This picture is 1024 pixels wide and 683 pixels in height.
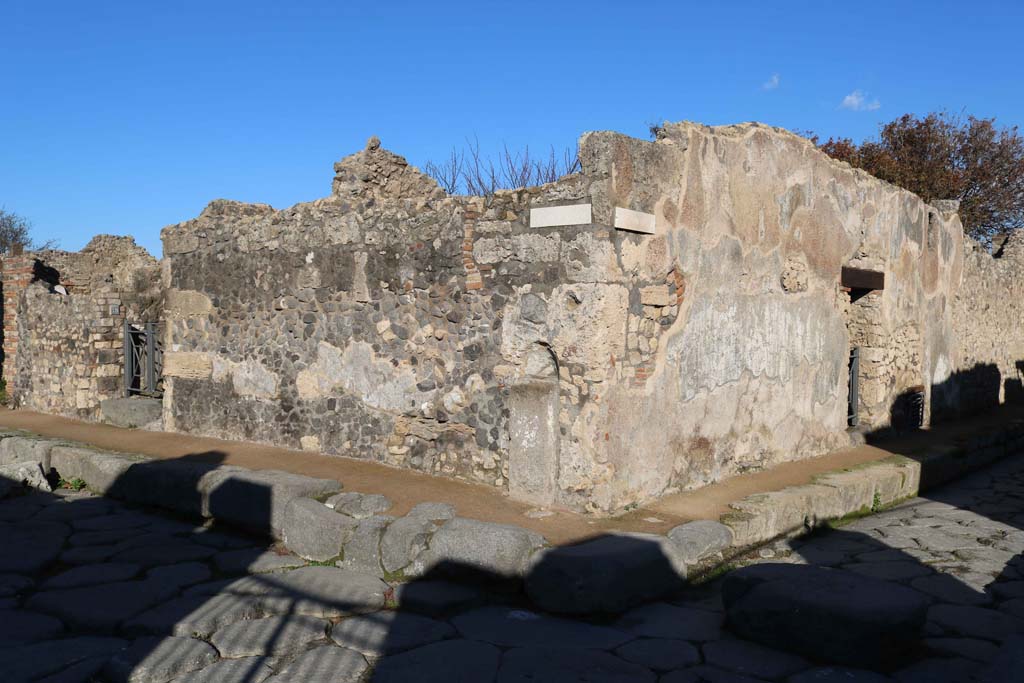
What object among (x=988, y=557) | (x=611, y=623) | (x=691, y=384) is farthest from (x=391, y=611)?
(x=988, y=557)

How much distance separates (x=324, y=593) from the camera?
399cm

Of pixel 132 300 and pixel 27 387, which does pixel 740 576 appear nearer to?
pixel 132 300

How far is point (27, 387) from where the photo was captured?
32.6 ft

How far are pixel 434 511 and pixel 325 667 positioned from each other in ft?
4.86

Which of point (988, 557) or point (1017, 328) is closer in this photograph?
point (988, 557)

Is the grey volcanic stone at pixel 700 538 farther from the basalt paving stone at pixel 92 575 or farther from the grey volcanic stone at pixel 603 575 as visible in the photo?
the basalt paving stone at pixel 92 575

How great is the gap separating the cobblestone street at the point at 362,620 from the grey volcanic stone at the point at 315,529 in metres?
Result: 0.13

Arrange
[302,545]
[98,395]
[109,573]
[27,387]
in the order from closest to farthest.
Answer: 1. [109,573]
2. [302,545]
3. [98,395]
4. [27,387]

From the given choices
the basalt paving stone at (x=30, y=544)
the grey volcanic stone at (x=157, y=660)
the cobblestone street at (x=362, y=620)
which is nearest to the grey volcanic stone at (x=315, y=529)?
the cobblestone street at (x=362, y=620)

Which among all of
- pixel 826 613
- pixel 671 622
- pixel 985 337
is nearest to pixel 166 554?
pixel 671 622

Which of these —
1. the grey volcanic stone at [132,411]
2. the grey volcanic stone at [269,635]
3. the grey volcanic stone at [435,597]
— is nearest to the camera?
the grey volcanic stone at [269,635]

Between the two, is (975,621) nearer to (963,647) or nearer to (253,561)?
(963,647)

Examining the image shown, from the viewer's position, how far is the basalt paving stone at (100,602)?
363 centimetres

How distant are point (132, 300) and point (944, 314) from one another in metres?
8.84
